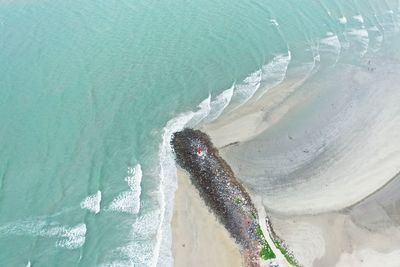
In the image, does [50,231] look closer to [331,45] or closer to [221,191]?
[221,191]

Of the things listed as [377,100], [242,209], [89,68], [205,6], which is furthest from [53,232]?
[205,6]

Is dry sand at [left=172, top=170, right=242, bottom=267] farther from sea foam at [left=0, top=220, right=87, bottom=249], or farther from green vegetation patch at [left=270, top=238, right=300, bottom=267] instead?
sea foam at [left=0, top=220, right=87, bottom=249]

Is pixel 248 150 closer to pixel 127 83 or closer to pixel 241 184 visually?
pixel 241 184

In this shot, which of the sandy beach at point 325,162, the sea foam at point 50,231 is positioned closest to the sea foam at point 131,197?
the sea foam at point 50,231

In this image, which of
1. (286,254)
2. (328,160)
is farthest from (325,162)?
(286,254)

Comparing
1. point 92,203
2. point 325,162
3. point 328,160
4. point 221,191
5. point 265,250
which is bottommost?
point 92,203

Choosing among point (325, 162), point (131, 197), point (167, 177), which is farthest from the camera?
point (325, 162)

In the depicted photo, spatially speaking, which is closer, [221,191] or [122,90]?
[221,191]
